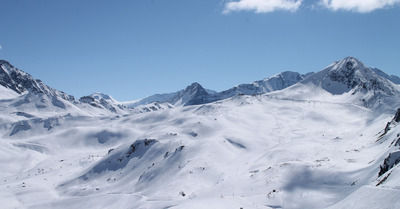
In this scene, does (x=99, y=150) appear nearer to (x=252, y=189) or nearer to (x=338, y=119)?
(x=338, y=119)

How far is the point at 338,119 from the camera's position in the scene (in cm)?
9181

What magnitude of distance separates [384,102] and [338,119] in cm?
3174

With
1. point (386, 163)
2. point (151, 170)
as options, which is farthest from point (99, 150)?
point (386, 163)

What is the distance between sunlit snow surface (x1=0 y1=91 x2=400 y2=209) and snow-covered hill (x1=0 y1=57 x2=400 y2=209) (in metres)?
0.15

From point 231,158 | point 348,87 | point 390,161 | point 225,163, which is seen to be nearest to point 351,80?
point 348,87

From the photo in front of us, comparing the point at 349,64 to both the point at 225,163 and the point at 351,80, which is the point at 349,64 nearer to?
the point at 351,80

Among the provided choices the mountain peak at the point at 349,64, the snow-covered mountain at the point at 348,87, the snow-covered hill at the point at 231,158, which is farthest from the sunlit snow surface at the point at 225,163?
the mountain peak at the point at 349,64

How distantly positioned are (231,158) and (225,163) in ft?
12.0

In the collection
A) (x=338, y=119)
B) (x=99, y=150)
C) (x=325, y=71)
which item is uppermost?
(x=325, y=71)

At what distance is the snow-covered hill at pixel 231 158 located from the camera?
72.4ft

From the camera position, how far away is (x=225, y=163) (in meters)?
47.2

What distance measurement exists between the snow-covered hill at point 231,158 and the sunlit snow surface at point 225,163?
0.15 m

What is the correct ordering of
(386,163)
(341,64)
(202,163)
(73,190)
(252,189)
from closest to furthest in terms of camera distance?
(386,163) < (252,189) < (202,163) < (73,190) < (341,64)

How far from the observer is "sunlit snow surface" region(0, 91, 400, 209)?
2211 cm
